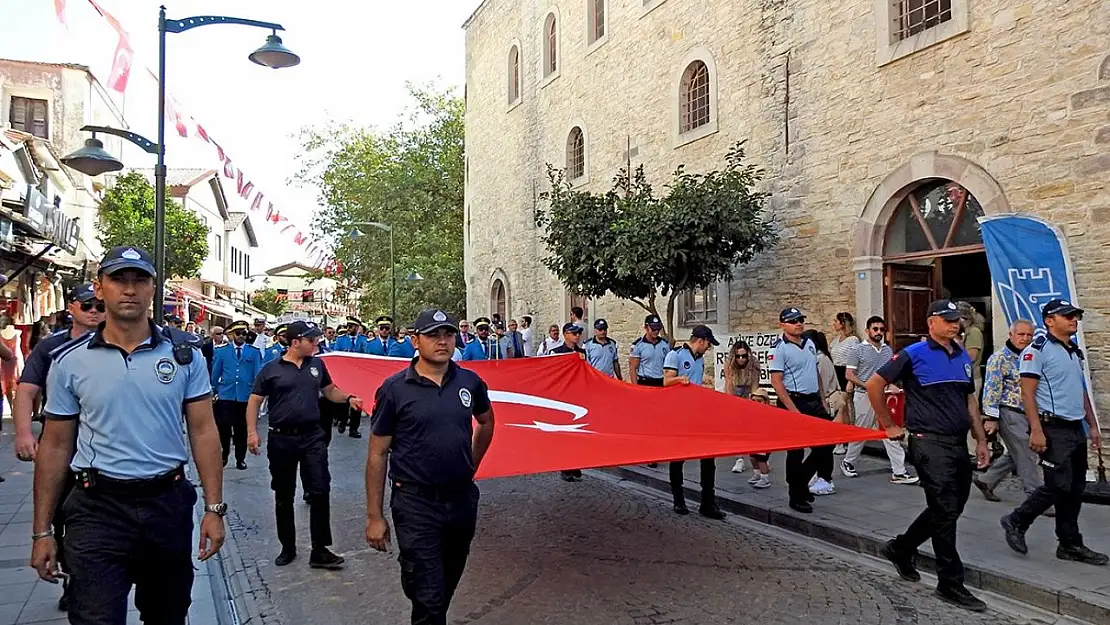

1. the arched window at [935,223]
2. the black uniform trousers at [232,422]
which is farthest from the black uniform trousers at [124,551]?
the arched window at [935,223]

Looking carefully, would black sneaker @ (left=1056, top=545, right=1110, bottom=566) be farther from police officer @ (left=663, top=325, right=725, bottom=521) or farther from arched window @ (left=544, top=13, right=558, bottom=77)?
arched window @ (left=544, top=13, right=558, bottom=77)

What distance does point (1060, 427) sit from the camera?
5992 mm

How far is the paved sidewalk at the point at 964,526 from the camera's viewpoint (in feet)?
17.9

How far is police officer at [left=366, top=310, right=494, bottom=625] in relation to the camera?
4.04m

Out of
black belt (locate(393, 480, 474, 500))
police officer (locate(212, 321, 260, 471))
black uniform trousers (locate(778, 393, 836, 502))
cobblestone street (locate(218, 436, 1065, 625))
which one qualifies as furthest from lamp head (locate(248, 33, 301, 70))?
black belt (locate(393, 480, 474, 500))

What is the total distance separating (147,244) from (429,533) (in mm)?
27011

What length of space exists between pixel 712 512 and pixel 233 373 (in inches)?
245

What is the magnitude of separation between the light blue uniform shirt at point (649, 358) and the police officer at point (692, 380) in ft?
5.17

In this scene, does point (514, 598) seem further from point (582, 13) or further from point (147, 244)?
point (147, 244)

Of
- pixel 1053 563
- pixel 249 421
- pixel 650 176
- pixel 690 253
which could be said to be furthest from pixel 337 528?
pixel 650 176

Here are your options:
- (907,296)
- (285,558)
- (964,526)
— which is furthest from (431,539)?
(907,296)

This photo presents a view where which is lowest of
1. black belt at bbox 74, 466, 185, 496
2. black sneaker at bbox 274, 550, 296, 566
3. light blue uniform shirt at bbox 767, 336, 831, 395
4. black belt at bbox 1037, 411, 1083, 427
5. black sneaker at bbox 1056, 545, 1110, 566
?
black sneaker at bbox 274, 550, 296, 566

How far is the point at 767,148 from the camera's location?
1362cm

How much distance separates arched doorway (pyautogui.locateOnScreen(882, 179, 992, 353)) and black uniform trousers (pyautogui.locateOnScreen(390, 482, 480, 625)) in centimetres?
895
